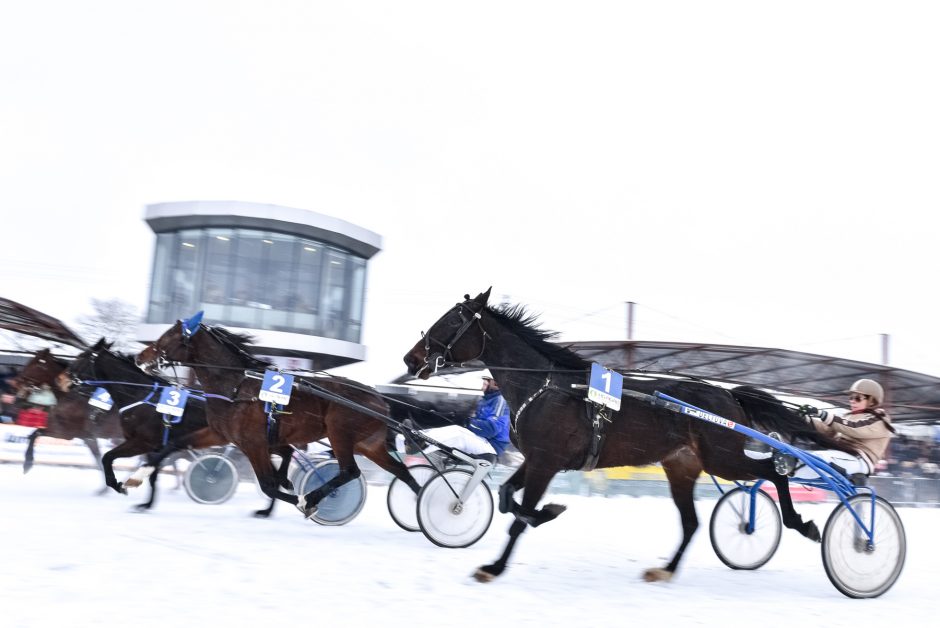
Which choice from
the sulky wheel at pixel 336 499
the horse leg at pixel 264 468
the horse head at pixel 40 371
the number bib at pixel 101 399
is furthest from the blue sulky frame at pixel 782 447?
the horse head at pixel 40 371

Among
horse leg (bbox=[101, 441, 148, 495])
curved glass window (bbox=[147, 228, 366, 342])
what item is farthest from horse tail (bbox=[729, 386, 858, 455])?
curved glass window (bbox=[147, 228, 366, 342])

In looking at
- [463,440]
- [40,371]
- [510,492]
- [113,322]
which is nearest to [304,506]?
[463,440]

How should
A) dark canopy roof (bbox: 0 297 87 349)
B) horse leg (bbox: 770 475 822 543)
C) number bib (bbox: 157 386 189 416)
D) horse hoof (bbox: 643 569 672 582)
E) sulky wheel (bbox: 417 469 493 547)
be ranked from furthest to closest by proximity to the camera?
1. dark canopy roof (bbox: 0 297 87 349)
2. number bib (bbox: 157 386 189 416)
3. sulky wheel (bbox: 417 469 493 547)
4. horse leg (bbox: 770 475 822 543)
5. horse hoof (bbox: 643 569 672 582)

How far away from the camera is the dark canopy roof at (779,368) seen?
1520cm

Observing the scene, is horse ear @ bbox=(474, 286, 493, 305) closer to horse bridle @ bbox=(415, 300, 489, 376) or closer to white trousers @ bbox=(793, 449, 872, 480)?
horse bridle @ bbox=(415, 300, 489, 376)

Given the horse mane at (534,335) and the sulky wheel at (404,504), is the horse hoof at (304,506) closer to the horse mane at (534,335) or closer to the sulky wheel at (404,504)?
the sulky wheel at (404,504)

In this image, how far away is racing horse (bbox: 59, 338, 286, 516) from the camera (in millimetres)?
7930

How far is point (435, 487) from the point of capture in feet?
21.6

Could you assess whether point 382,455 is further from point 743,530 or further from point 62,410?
point 62,410

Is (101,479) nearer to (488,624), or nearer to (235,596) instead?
(235,596)

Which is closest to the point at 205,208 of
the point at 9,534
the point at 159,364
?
the point at 159,364

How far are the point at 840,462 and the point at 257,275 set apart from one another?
956 inches

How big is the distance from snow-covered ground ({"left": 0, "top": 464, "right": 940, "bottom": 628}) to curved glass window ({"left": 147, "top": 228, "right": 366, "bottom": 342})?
19329 mm

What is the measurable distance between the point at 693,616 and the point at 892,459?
16523mm
